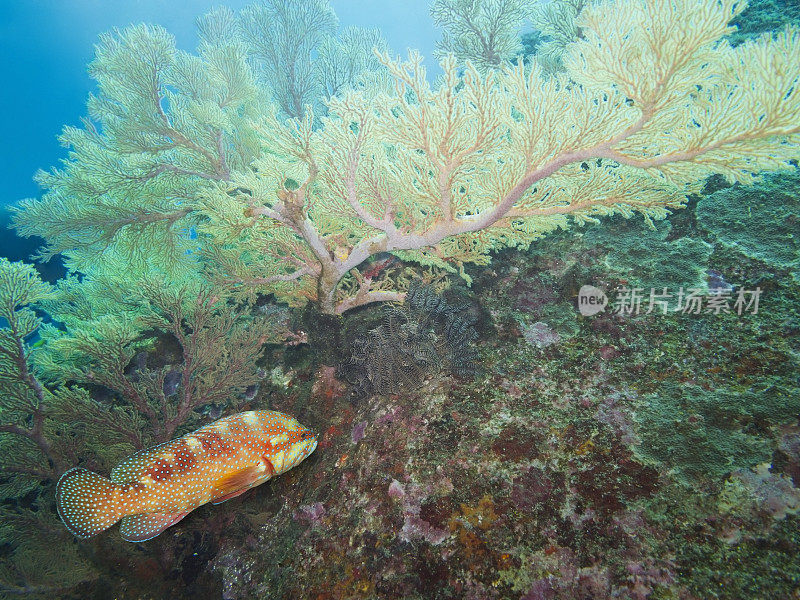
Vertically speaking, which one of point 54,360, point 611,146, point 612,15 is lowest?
point 54,360

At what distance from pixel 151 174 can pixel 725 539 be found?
7.42 m

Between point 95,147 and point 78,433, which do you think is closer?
point 78,433

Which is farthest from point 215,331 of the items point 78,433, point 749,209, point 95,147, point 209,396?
point 749,209

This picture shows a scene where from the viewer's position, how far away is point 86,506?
89.6 inches

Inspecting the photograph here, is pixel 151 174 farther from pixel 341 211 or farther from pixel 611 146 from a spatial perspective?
pixel 611 146

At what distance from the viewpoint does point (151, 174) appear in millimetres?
5250

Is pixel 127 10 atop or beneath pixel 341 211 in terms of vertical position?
atop

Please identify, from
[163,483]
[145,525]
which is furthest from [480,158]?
[145,525]

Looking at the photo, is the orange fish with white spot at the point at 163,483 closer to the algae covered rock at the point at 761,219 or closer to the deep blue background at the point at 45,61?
the algae covered rock at the point at 761,219

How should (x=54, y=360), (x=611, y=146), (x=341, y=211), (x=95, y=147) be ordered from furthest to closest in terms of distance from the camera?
(x=95, y=147) → (x=54, y=360) → (x=341, y=211) → (x=611, y=146)

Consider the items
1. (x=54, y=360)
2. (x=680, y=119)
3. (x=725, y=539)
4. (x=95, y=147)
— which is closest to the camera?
(x=725, y=539)

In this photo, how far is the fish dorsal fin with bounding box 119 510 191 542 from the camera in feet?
7.51

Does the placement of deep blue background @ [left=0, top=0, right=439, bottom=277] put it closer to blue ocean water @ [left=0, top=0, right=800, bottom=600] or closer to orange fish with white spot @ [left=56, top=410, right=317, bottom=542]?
Result: blue ocean water @ [left=0, top=0, right=800, bottom=600]

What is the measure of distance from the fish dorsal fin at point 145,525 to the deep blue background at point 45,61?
8013cm
